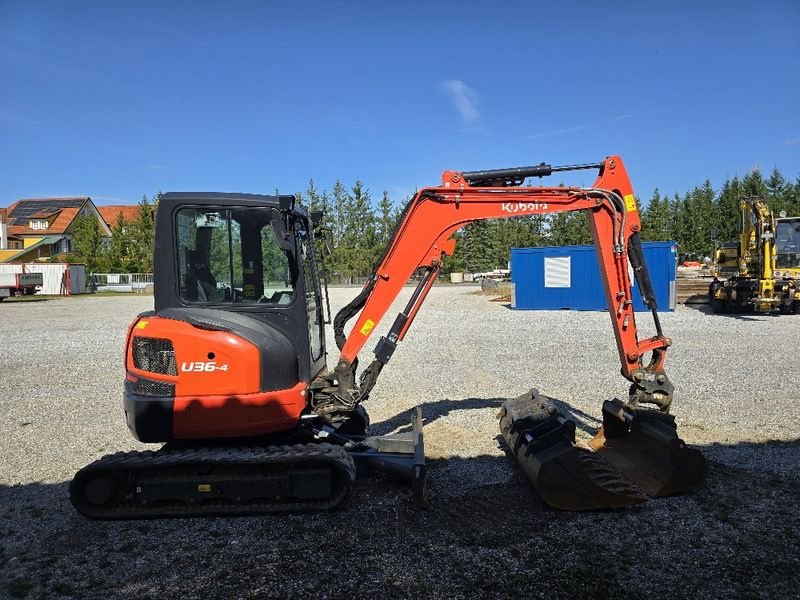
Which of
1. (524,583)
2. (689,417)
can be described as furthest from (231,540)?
(689,417)

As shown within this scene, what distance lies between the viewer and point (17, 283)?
37406mm

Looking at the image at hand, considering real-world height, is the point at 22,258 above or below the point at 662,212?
below

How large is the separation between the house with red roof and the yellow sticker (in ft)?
203

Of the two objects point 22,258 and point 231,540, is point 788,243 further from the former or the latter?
point 22,258


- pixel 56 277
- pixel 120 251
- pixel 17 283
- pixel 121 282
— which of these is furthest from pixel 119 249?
pixel 17 283

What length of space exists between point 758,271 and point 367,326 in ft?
66.5

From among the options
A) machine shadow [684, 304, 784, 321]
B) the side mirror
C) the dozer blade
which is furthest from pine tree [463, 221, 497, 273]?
the side mirror

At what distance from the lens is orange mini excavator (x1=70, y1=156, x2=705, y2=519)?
5129 millimetres

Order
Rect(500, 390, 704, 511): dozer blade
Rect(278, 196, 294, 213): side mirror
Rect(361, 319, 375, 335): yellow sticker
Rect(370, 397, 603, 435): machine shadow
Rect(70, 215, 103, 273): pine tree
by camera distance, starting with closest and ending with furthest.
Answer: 1. Rect(500, 390, 704, 511): dozer blade
2. Rect(278, 196, 294, 213): side mirror
3. Rect(361, 319, 375, 335): yellow sticker
4. Rect(370, 397, 603, 435): machine shadow
5. Rect(70, 215, 103, 273): pine tree

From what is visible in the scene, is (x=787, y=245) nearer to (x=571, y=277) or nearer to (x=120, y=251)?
(x=571, y=277)

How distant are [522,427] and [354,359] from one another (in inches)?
76.7

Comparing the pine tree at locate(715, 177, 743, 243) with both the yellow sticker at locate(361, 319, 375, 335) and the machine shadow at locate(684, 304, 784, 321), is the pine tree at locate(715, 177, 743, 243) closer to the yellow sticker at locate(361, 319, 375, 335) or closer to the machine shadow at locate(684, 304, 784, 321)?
the machine shadow at locate(684, 304, 784, 321)

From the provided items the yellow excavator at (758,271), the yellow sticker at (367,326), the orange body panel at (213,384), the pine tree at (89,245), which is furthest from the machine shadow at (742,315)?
the pine tree at (89,245)

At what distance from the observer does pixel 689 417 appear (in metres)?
8.20
